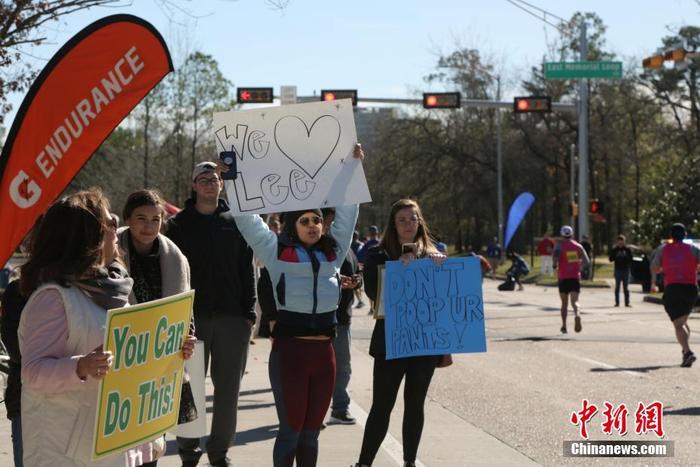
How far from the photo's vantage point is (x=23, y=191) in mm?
5410

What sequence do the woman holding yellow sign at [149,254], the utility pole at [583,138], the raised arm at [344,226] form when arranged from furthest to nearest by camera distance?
the utility pole at [583,138], the raised arm at [344,226], the woman holding yellow sign at [149,254]

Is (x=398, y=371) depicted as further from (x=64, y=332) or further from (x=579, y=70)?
(x=579, y=70)

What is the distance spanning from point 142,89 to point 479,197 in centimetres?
6330

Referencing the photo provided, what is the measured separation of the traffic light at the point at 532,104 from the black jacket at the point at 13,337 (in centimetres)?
2644

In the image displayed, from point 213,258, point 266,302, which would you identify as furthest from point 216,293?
point 266,302

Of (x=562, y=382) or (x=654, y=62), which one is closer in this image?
(x=562, y=382)

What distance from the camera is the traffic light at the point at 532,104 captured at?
101ft

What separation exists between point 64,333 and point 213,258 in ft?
10.9

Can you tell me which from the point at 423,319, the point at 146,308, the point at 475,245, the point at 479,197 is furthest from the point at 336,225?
the point at 475,245

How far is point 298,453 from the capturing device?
20.9 feet

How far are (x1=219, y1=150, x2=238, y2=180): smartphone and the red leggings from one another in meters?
1.03

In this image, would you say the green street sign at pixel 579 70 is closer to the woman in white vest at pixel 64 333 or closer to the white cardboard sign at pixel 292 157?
the white cardboard sign at pixel 292 157

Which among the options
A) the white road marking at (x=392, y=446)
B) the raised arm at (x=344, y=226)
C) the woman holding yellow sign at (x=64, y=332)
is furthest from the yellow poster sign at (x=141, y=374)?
the white road marking at (x=392, y=446)

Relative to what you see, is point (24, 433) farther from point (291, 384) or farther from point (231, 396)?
point (231, 396)
